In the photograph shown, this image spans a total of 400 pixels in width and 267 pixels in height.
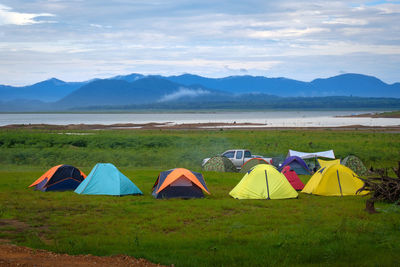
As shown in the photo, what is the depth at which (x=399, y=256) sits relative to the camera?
32.1 ft

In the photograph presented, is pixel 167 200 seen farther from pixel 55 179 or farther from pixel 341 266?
pixel 341 266

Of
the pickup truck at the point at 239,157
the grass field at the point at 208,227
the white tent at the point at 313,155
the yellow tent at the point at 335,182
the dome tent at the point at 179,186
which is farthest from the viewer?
the pickup truck at the point at 239,157

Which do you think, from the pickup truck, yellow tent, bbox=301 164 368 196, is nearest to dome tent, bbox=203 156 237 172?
the pickup truck

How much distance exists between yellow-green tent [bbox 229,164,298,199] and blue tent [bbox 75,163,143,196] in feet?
14.5

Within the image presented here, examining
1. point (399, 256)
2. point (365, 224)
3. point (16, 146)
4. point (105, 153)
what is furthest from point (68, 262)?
point (16, 146)

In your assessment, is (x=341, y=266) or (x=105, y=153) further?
(x=105, y=153)

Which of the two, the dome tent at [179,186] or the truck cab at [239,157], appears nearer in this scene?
the dome tent at [179,186]

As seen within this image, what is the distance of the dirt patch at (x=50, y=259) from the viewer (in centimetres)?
841

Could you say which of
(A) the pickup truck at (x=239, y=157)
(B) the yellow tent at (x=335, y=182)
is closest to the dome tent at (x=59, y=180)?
(B) the yellow tent at (x=335, y=182)

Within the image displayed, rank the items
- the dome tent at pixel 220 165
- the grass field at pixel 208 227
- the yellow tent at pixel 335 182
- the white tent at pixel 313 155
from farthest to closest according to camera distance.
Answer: the white tent at pixel 313 155 → the dome tent at pixel 220 165 → the yellow tent at pixel 335 182 → the grass field at pixel 208 227

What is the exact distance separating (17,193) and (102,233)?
832 centimetres

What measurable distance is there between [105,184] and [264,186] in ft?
21.6

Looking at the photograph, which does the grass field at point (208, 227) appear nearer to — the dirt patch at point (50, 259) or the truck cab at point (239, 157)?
the dirt patch at point (50, 259)

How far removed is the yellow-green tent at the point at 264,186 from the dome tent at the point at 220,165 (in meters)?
9.58
